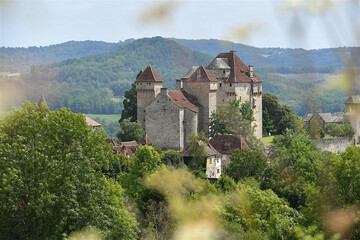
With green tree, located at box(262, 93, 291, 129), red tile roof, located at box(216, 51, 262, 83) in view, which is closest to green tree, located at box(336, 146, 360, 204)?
red tile roof, located at box(216, 51, 262, 83)

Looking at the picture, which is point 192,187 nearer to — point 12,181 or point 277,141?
point 12,181

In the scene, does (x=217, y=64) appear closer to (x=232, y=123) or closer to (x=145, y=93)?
(x=232, y=123)

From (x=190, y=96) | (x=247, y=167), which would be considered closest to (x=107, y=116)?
(x=190, y=96)

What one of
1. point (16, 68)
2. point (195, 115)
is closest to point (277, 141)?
point (195, 115)

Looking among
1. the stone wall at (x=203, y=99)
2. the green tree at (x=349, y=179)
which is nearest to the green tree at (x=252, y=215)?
the green tree at (x=349, y=179)

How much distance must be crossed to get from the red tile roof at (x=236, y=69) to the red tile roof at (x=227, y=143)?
11877mm

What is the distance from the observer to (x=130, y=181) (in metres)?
34.4

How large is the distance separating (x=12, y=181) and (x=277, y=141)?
37826 mm

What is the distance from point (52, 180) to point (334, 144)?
51.5 metres

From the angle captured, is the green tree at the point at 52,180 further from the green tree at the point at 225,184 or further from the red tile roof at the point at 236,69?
the red tile roof at the point at 236,69

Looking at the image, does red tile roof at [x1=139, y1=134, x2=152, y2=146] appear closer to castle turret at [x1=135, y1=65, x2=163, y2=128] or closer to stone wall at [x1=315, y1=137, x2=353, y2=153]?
castle turret at [x1=135, y1=65, x2=163, y2=128]

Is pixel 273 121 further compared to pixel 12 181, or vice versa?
pixel 273 121

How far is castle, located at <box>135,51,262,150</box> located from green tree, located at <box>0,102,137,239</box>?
3313 centimetres

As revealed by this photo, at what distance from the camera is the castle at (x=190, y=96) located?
55.4 meters
